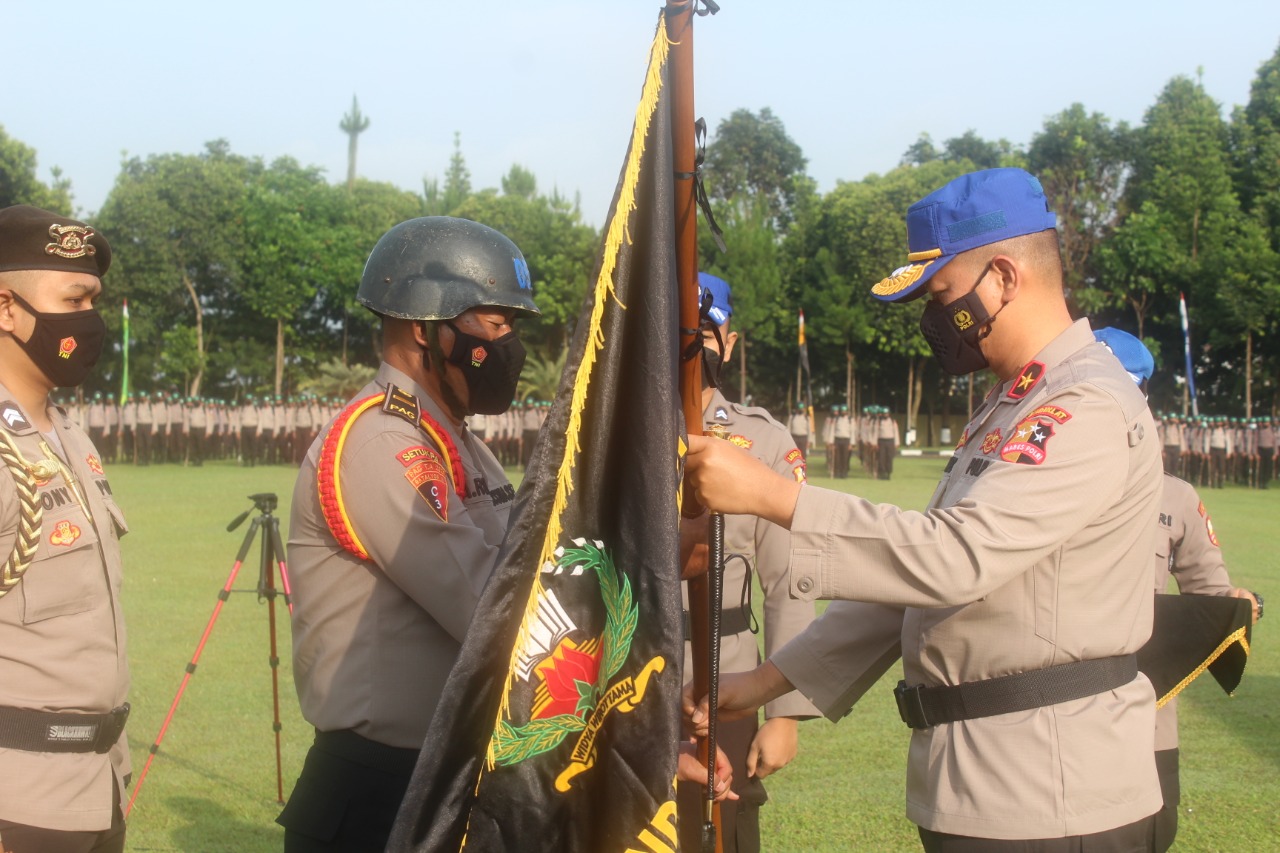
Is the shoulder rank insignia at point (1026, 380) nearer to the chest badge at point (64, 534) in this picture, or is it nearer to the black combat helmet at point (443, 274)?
the black combat helmet at point (443, 274)

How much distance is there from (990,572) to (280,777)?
4785mm

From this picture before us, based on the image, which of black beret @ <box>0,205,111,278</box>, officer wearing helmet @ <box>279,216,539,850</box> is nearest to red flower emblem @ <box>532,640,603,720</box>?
officer wearing helmet @ <box>279,216,539,850</box>

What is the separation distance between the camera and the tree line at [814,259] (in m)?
45.6

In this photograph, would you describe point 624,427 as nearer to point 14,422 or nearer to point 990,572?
point 990,572

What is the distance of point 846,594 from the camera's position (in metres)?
2.49

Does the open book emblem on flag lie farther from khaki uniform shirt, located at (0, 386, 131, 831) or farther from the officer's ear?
khaki uniform shirt, located at (0, 386, 131, 831)

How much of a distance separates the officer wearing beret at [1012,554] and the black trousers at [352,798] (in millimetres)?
765

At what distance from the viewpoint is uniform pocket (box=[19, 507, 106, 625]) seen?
10.5 ft

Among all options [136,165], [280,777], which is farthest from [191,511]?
[136,165]

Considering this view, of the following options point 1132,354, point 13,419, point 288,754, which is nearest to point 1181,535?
point 1132,354

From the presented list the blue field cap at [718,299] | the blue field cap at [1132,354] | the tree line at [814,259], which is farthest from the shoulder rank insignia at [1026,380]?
the tree line at [814,259]

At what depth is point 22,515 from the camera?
10.5ft

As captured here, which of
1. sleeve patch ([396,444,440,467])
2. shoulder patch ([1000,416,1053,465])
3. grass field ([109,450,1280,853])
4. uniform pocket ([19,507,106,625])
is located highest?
shoulder patch ([1000,416,1053,465])

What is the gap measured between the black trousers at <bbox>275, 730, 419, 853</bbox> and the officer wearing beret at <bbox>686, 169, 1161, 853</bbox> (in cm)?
77
